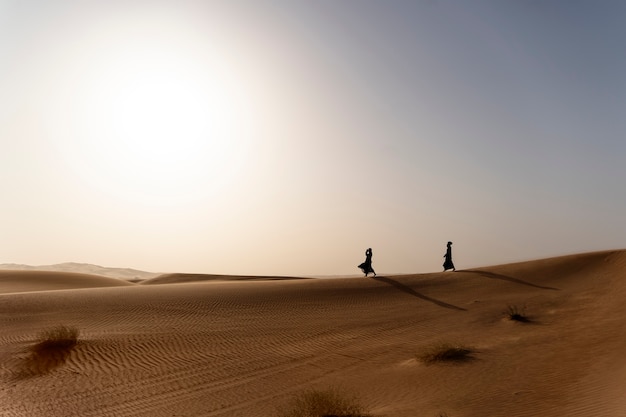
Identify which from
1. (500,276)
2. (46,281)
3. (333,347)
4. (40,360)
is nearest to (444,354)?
(333,347)

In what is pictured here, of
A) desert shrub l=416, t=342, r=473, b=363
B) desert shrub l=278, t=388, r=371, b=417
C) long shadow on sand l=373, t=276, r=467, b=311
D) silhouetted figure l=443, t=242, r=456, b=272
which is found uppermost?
silhouetted figure l=443, t=242, r=456, b=272

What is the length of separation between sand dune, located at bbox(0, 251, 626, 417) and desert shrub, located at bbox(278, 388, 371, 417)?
1.27 ft

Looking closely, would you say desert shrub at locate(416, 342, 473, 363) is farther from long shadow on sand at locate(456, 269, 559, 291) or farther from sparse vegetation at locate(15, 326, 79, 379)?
long shadow on sand at locate(456, 269, 559, 291)

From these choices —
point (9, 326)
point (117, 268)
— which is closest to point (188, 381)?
point (9, 326)

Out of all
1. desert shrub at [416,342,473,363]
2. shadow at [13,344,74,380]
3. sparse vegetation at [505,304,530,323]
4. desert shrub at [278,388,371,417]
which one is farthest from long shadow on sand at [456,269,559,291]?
shadow at [13,344,74,380]

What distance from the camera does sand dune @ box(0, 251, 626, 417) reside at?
1165cm

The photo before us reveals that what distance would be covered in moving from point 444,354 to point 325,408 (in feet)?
17.2

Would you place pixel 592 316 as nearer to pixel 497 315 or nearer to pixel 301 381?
pixel 497 315

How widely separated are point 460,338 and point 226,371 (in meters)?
7.47

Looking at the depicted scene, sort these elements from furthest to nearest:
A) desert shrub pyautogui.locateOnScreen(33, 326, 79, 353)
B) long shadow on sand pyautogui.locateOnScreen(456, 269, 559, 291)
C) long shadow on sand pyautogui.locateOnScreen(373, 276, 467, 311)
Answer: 1. long shadow on sand pyautogui.locateOnScreen(456, 269, 559, 291)
2. long shadow on sand pyautogui.locateOnScreen(373, 276, 467, 311)
3. desert shrub pyautogui.locateOnScreen(33, 326, 79, 353)

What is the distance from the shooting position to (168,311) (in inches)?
904

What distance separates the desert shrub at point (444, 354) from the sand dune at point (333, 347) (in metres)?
0.33

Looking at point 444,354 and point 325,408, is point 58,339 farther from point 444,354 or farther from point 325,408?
point 444,354

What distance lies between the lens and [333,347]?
17125mm
